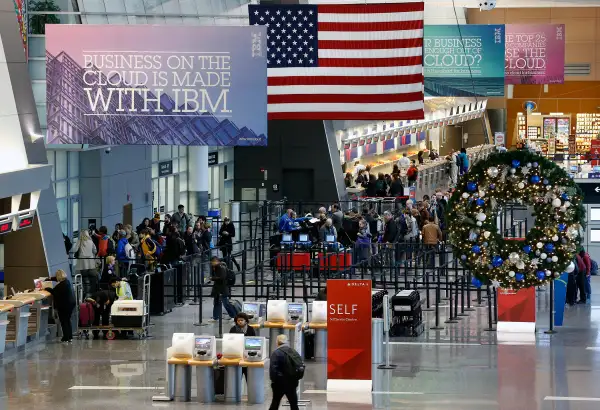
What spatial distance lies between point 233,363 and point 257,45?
6.54m

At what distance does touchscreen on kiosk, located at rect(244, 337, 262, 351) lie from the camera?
19359mm

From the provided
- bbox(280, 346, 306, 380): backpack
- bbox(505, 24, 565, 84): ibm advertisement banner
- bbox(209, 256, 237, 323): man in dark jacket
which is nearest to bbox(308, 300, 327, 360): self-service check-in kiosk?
bbox(209, 256, 237, 323): man in dark jacket

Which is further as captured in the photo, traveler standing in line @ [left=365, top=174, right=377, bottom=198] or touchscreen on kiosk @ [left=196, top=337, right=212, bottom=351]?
traveler standing in line @ [left=365, top=174, right=377, bottom=198]

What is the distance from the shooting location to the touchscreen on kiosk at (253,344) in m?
19.4

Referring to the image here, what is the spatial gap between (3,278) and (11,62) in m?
4.36

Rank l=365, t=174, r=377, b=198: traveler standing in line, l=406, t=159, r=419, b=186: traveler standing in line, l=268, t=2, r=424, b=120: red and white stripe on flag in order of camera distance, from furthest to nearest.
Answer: l=406, t=159, r=419, b=186: traveler standing in line → l=365, t=174, r=377, b=198: traveler standing in line → l=268, t=2, r=424, b=120: red and white stripe on flag

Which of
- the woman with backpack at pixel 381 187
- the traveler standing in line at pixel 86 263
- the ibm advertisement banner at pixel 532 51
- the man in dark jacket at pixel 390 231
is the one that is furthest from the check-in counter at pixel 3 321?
the ibm advertisement banner at pixel 532 51

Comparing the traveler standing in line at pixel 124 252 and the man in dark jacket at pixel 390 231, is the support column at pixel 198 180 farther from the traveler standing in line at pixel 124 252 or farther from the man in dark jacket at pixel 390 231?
the traveler standing in line at pixel 124 252

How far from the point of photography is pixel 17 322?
2314 centimetres

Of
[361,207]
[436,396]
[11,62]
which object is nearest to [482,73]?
[361,207]

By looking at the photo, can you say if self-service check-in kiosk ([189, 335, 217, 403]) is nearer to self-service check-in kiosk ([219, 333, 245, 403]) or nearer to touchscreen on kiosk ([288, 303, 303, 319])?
self-service check-in kiosk ([219, 333, 245, 403])

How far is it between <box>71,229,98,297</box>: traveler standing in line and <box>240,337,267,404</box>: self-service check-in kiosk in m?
7.45

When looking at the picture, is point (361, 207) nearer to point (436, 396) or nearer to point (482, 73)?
point (482, 73)

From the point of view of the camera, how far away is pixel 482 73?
4194 centimetres
